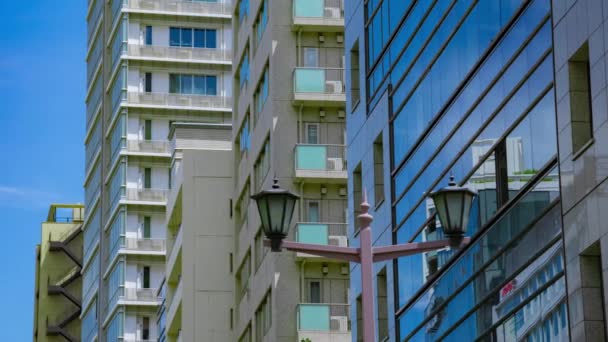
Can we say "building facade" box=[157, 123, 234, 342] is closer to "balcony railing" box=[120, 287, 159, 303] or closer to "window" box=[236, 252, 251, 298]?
"window" box=[236, 252, 251, 298]

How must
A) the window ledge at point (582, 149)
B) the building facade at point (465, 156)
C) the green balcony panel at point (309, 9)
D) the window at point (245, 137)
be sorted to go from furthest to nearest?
the window at point (245, 137), the green balcony panel at point (309, 9), the building facade at point (465, 156), the window ledge at point (582, 149)

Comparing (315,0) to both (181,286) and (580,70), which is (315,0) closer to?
(181,286)

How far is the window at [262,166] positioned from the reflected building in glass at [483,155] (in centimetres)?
1366

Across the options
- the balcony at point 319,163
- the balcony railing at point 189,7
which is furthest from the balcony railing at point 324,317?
the balcony railing at point 189,7

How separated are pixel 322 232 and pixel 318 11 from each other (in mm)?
9179

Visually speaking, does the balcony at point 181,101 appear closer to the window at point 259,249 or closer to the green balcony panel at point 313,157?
the window at point 259,249

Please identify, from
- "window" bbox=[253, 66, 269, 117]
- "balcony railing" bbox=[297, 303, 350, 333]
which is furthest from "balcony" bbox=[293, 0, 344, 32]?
"balcony railing" bbox=[297, 303, 350, 333]

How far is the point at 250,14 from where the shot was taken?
2950 inches

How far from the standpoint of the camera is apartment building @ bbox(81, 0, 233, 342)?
375 feet

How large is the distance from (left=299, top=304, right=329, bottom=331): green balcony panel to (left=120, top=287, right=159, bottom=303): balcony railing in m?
49.6

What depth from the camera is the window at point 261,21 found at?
70750mm

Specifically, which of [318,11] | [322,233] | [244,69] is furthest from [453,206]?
[244,69]

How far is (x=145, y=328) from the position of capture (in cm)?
11344

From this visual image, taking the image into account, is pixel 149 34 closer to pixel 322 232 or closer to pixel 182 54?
pixel 182 54
